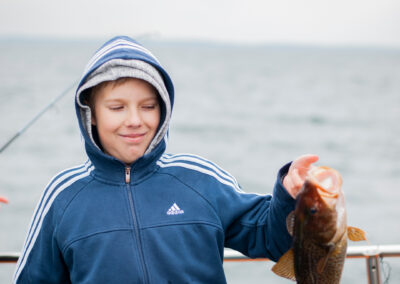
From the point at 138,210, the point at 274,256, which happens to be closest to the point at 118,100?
the point at 138,210

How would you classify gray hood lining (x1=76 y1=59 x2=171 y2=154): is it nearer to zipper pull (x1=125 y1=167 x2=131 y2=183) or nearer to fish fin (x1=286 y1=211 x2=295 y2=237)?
zipper pull (x1=125 y1=167 x2=131 y2=183)

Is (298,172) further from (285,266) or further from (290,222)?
(285,266)

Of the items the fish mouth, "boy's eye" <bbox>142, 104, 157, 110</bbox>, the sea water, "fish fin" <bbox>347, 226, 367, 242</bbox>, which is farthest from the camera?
the sea water

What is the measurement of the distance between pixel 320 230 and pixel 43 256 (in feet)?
4.30

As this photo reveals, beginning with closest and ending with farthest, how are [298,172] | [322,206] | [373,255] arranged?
[322,206] < [298,172] < [373,255]

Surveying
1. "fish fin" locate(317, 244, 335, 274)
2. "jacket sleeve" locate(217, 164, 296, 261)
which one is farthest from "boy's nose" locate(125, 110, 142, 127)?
"fish fin" locate(317, 244, 335, 274)

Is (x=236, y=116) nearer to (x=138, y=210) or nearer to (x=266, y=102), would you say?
(x=266, y=102)

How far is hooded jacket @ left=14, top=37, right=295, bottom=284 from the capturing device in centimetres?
221

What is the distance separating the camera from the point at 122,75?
7.50 ft

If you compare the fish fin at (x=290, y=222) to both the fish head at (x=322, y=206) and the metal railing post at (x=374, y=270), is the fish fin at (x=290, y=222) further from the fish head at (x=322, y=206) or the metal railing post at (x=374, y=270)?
the metal railing post at (x=374, y=270)

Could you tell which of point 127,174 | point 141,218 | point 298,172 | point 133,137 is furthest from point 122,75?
point 298,172

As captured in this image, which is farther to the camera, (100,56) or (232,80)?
(232,80)

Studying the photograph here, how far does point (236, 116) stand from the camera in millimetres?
26047

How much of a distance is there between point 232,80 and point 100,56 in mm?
46959
